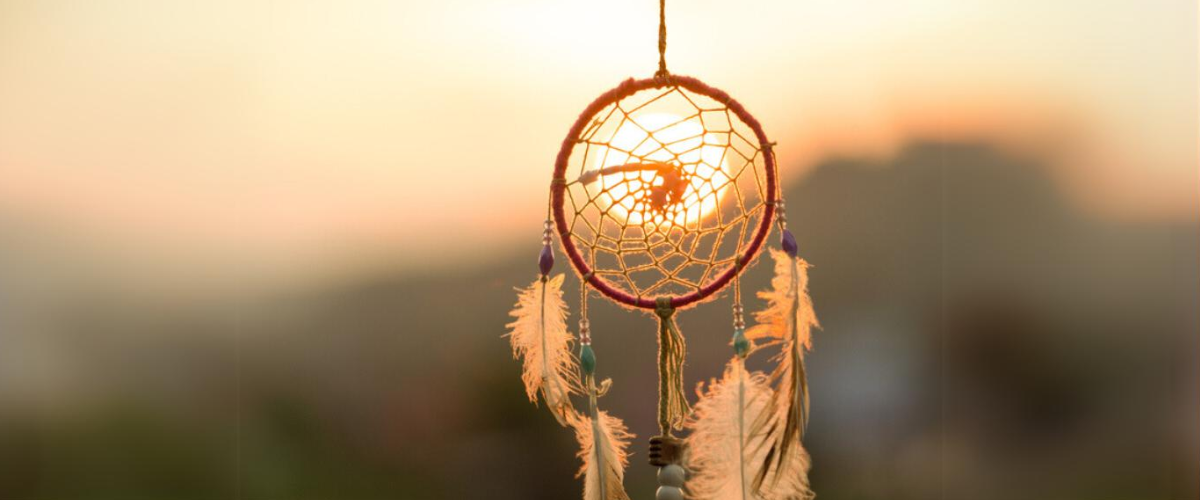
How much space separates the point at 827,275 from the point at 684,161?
0.71 meters

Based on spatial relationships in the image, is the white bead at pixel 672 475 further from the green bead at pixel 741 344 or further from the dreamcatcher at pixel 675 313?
the green bead at pixel 741 344

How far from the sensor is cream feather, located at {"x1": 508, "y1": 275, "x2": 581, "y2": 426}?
1.07 meters

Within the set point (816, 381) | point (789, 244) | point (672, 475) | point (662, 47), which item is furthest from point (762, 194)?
point (816, 381)

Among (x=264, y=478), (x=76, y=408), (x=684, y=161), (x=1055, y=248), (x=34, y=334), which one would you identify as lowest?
(x=264, y=478)

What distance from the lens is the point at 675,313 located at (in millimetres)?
1062

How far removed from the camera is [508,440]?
1.71 m

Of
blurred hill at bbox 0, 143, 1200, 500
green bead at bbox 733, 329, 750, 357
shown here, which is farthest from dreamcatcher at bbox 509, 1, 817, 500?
blurred hill at bbox 0, 143, 1200, 500

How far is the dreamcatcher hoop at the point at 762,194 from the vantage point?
1007mm

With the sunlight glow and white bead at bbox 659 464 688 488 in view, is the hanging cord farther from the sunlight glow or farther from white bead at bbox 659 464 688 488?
white bead at bbox 659 464 688 488

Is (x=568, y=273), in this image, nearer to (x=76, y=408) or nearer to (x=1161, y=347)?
(x=76, y=408)

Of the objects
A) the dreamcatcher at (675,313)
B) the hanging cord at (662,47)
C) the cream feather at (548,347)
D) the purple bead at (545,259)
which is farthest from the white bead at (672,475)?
the hanging cord at (662,47)

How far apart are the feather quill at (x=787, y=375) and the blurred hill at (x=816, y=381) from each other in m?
0.65

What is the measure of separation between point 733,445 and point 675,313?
16 centimetres

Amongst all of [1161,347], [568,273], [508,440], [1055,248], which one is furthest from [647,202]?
[1161,347]
